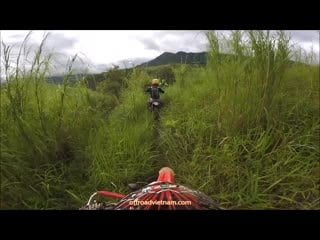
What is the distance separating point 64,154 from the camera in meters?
2.32

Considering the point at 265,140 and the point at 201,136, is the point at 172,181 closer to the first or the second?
the point at 201,136

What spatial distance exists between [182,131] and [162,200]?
0.61 metres

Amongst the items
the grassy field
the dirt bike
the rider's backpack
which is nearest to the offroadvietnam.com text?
the dirt bike

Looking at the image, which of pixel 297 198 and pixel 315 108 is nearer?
pixel 297 198

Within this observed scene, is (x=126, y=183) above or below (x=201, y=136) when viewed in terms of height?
below

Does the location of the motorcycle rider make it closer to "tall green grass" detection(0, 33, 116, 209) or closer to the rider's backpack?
the rider's backpack

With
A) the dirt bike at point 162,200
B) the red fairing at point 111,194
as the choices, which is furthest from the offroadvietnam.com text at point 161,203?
the red fairing at point 111,194

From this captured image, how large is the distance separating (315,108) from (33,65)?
1.92 metres

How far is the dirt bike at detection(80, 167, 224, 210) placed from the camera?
1.89 meters

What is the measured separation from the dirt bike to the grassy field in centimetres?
18

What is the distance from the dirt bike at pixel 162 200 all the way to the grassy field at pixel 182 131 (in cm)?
18

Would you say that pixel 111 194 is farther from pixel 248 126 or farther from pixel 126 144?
pixel 248 126

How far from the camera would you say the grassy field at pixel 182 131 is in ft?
7.27
